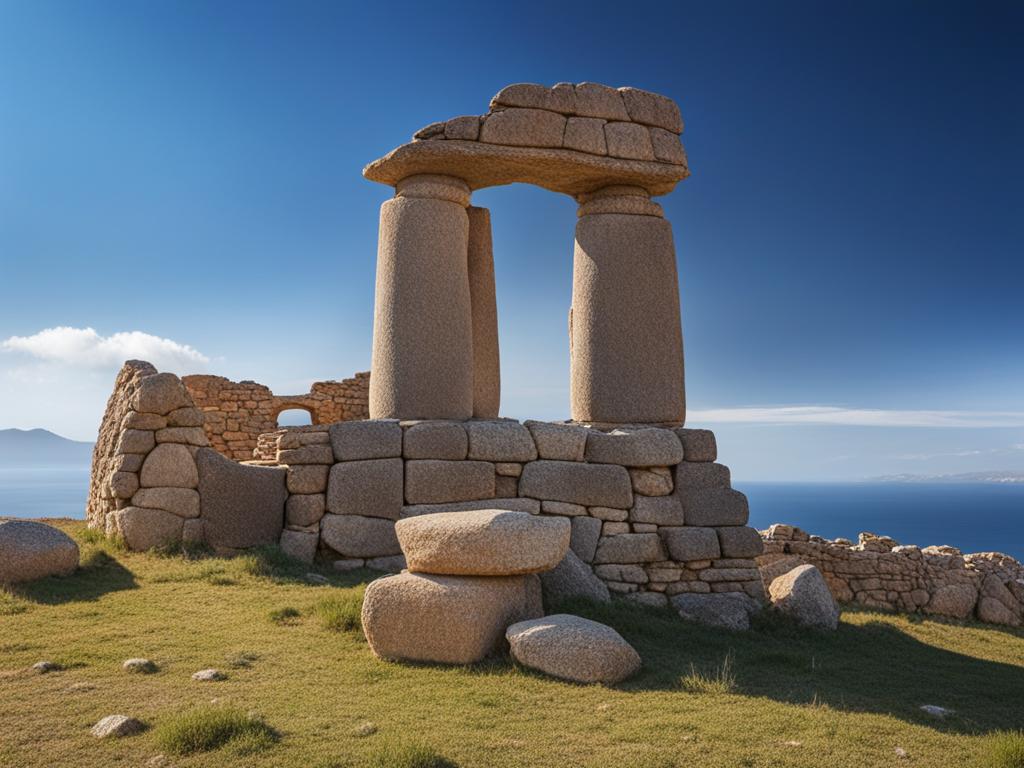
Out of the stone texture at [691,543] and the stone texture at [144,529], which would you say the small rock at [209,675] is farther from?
the stone texture at [691,543]

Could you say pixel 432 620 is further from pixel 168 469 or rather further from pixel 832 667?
pixel 168 469

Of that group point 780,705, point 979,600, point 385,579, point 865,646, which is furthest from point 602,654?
point 979,600

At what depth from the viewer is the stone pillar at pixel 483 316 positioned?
11.3m

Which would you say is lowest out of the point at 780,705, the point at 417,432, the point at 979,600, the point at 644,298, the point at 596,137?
the point at 979,600

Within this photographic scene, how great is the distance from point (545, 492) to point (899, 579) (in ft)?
35.1

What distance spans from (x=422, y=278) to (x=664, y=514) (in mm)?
4131

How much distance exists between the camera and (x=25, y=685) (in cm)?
545

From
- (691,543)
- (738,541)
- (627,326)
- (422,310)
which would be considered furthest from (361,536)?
(738,541)

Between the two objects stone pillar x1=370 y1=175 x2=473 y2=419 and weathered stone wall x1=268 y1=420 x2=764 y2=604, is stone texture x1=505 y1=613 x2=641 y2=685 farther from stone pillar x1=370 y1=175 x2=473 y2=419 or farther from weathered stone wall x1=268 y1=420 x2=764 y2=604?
stone pillar x1=370 y1=175 x2=473 y2=419

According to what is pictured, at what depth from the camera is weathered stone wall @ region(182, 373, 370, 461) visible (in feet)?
60.1

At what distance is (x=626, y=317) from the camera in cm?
1048

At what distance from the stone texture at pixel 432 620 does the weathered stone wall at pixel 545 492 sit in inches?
117

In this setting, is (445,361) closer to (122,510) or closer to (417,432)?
(417,432)

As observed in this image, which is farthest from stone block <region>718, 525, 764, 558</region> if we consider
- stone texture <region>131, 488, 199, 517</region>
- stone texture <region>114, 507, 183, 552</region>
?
stone texture <region>114, 507, 183, 552</region>
